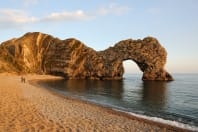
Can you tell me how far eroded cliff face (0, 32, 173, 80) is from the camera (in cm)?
10600

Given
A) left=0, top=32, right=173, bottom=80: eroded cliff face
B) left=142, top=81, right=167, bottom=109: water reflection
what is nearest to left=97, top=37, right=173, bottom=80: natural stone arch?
left=0, top=32, right=173, bottom=80: eroded cliff face

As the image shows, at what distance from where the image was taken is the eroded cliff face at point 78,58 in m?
106

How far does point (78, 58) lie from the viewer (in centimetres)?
11912

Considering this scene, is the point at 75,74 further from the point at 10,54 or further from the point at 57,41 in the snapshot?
the point at 10,54

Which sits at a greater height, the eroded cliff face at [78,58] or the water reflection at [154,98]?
the eroded cliff face at [78,58]

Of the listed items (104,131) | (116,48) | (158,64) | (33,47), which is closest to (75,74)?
(116,48)

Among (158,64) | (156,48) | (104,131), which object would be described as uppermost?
(156,48)

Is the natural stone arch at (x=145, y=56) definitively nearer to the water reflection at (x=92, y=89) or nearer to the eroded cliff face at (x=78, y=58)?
the eroded cliff face at (x=78, y=58)

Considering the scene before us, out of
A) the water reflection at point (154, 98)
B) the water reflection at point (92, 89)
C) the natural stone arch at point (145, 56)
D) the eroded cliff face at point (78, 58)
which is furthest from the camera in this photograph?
the eroded cliff face at point (78, 58)

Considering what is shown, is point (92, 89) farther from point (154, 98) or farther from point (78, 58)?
point (78, 58)

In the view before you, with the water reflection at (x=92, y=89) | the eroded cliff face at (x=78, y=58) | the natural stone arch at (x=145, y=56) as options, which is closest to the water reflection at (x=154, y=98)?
the water reflection at (x=92, y=89)

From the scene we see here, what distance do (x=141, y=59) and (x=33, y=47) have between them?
65.4 metres

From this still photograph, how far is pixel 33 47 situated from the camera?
130 metres

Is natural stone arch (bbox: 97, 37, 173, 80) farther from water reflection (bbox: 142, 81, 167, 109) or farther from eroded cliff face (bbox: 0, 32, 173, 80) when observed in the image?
water reflection (bbox: 142, 81, 167, 109)
